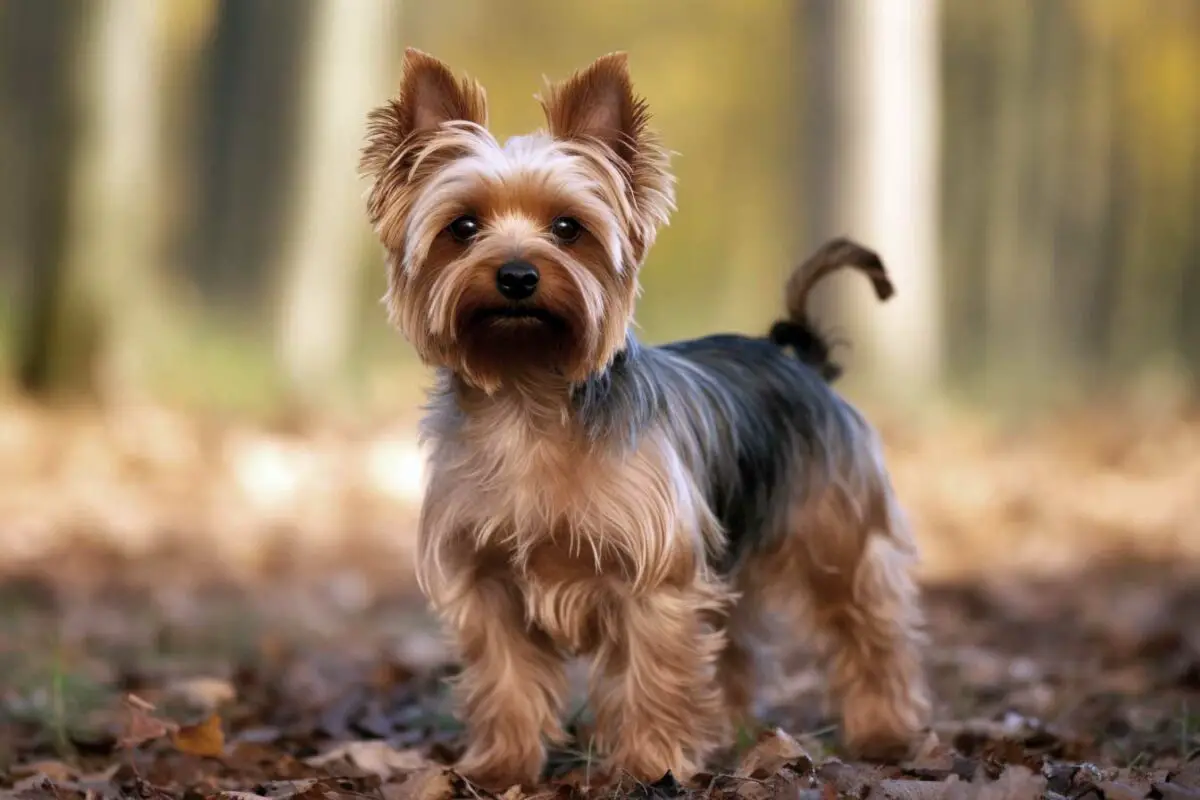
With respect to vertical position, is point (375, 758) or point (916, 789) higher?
point (916, 789)

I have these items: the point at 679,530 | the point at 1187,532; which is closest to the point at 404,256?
the point at 679,530

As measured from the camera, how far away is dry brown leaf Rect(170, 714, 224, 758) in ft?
14.1

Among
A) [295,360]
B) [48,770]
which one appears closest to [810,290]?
[48,770]

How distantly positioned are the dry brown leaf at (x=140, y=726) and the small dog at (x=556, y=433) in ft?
3.20

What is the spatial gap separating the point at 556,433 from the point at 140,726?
1657mm

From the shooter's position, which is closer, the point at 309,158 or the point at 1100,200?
the point at 309,158

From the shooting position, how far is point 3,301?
11.3m

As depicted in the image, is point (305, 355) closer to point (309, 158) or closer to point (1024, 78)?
point (309, 158)

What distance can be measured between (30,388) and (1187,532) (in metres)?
8.03

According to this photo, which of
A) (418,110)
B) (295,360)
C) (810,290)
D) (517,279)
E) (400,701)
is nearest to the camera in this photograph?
(517,279)

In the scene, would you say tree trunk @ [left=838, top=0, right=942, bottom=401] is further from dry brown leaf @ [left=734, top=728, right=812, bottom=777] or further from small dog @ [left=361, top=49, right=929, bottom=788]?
dry brown leaf @ [left=734, top=728, right=812, bottom=777]

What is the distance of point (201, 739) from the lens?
4.31 m

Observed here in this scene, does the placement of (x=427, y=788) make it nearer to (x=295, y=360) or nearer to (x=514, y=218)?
(x=514, y=218)

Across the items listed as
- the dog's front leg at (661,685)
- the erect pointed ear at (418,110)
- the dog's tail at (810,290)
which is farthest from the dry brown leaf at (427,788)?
the dog's tail at (810,290)
